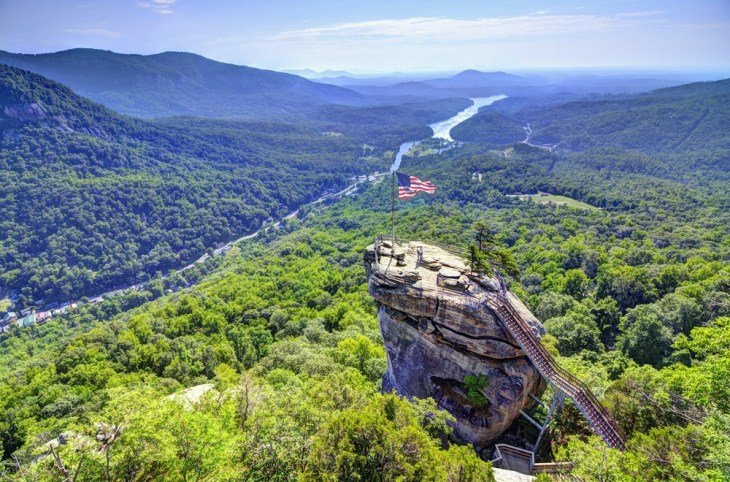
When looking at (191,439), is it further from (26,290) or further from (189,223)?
(189,223)

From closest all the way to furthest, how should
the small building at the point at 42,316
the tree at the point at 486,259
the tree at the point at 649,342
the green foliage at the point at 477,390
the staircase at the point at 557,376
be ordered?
the staircase at the point at 557,376 < the green foliage at the point at 477,390 < the tree at the point at 486,259 < the tree at the point at 649,342 < the small building at the point at 42,316

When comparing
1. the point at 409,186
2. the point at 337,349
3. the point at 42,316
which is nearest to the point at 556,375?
the point at 409,186

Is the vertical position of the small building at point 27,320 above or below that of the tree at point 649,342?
below

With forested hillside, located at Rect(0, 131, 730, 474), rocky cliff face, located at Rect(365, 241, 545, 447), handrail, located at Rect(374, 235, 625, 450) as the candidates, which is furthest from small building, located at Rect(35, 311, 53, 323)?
handrail, located at Rect(374, 235, 625, 450)

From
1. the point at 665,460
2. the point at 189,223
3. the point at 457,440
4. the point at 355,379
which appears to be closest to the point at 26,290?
the point at 189,223

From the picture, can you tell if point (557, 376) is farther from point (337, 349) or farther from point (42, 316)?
point (42, 316)

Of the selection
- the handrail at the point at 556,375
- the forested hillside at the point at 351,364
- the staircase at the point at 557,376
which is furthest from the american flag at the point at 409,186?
the forested hillside at the point at 351,364

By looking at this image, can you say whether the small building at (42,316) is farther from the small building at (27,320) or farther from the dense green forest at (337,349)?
the dense green forest at (337,349)
